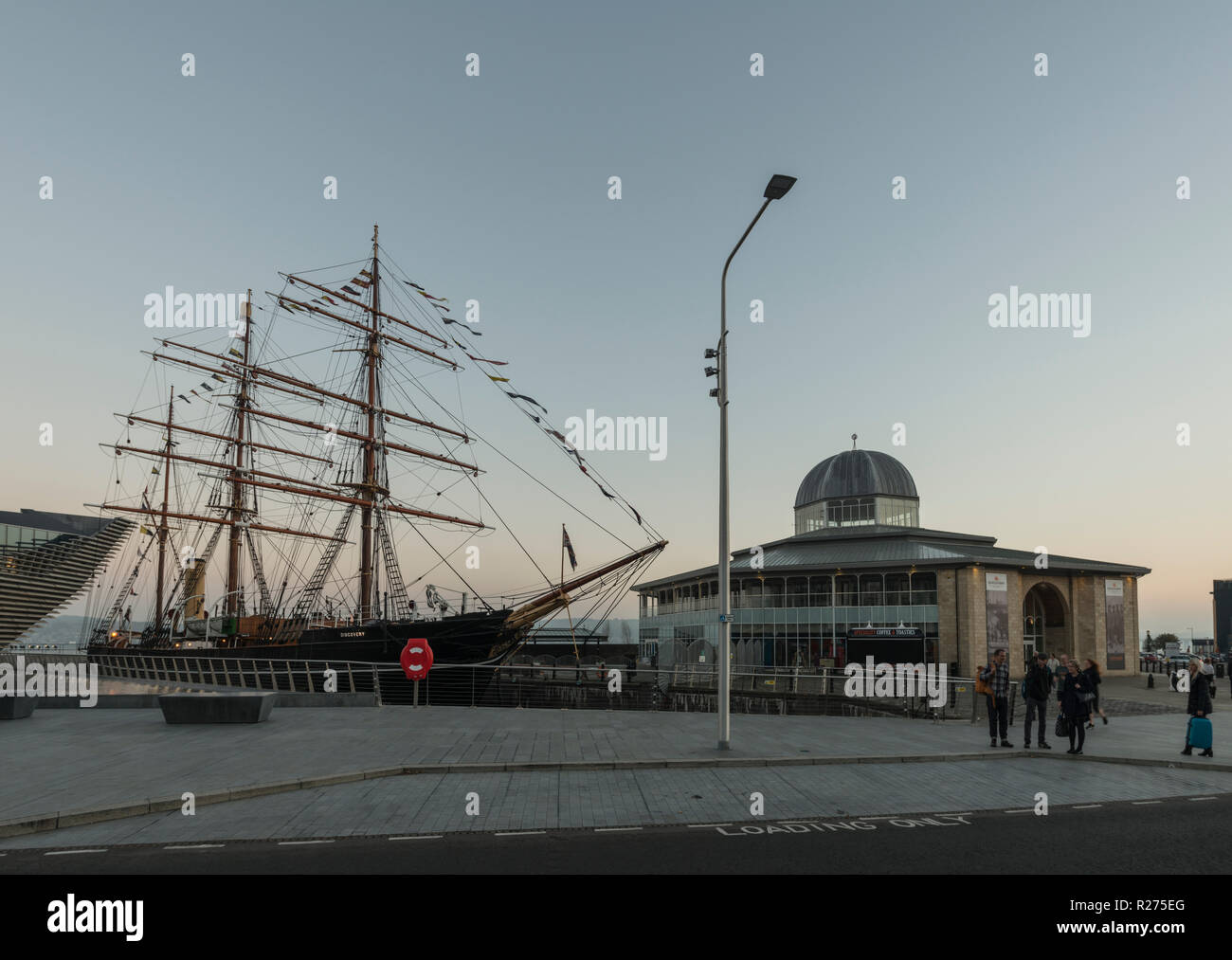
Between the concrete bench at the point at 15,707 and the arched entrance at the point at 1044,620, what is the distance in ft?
165

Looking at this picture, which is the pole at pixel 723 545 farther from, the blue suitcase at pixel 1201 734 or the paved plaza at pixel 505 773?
the blue suitcase at pixel 1201 734

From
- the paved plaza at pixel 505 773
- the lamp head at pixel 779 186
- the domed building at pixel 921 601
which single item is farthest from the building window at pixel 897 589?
the lamp head at pixel 779 186

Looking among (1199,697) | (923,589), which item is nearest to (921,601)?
(923,589)

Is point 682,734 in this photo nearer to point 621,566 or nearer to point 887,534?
point 621,566

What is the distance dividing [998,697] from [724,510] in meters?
6.33

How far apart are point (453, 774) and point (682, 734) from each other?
572cm

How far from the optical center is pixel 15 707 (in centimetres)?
1819

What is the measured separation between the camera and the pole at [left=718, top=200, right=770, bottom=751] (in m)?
14.0

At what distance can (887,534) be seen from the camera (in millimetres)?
54438

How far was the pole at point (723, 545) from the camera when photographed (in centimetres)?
1399

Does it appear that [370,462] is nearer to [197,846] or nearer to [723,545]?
[723,545]

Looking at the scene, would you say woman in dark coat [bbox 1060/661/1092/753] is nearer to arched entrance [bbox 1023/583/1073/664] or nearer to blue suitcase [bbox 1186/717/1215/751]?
blue suitcase [bbox 1186/717/1215/751]
